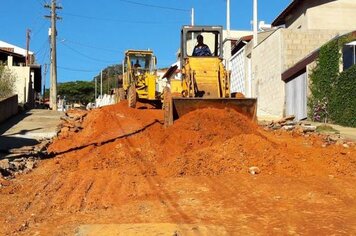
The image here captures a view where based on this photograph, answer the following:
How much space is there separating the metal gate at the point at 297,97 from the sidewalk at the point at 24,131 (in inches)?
458

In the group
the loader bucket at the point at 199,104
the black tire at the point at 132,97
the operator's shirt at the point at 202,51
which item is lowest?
the loader bucket at the point at 199,104

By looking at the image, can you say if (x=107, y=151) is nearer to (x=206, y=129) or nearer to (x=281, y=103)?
(x=206, y=129)

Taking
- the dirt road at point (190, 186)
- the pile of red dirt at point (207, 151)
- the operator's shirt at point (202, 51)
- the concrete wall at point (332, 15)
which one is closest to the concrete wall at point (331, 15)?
the concrete wall at point (332, 15)

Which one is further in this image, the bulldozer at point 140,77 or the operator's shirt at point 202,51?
the bulldozer at point 140,77

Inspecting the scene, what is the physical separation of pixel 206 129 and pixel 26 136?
9367mm

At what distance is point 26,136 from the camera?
19875 mm

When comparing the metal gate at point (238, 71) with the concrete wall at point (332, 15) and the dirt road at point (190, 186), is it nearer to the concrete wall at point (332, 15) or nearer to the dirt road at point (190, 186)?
the concrete wall at point (332, 15)

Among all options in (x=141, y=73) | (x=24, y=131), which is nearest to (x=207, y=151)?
(x=24, y=131)

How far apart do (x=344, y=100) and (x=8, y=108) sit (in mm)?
18333

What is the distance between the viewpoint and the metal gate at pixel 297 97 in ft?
79.7

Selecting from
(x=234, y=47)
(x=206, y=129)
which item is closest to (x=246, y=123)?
(x=206, y=129)

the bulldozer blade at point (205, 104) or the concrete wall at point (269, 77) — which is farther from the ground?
the concrete wall at point (269, 77)

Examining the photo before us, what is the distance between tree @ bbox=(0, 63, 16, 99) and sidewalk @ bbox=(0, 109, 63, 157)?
10549 millimetres

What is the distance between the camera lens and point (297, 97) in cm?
2511
